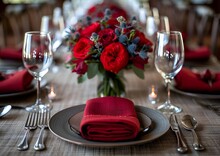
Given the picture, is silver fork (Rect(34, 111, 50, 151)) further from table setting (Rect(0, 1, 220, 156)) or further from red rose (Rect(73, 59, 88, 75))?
red rose (Rect(73, 59, 88, 75))

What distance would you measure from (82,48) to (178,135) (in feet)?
1.44

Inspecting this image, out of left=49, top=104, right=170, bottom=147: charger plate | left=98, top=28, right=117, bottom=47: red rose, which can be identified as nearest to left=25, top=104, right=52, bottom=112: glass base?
left=49, top=104, right=170, bottom=147: charger plate

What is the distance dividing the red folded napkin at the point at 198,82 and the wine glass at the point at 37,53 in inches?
18.4

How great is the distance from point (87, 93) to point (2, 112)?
36cm

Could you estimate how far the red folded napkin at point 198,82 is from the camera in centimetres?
121

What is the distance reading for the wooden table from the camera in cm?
80

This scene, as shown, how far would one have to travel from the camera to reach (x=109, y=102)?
93 cm

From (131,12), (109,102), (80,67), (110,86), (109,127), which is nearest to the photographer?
(109,127)

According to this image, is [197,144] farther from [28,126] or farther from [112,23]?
[112,23]

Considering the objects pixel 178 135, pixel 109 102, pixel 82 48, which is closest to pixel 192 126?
pixel 178 135

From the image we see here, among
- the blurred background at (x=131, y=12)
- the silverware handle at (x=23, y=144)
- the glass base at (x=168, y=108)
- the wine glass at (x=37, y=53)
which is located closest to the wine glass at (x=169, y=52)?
the glass base at (x=168, y=108)

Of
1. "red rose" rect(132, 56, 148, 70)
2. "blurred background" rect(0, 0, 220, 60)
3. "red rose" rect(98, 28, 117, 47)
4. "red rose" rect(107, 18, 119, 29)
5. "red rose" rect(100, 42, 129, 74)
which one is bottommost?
"blurred background" rect(0, 0, 220, 60)

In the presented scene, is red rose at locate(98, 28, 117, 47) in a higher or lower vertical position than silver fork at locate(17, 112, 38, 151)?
higher

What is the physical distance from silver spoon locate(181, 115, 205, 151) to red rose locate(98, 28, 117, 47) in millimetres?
329
